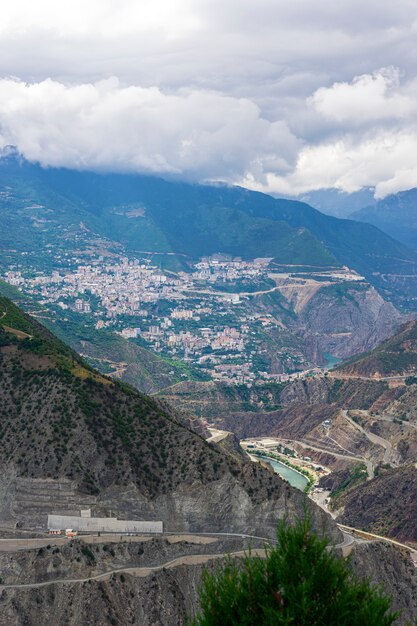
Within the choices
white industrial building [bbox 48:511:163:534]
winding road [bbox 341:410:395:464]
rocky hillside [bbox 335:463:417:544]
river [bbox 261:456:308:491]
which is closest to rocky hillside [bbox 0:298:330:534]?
white industrial building [bbox 48:511:163:534]

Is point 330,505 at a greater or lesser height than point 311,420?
greater

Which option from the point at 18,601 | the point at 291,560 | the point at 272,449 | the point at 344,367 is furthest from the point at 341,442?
the point at 291,560

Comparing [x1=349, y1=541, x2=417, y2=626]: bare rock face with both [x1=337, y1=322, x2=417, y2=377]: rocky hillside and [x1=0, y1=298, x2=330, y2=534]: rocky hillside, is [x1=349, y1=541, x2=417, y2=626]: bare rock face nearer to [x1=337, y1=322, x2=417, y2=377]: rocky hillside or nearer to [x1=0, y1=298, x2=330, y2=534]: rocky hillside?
[x1=0, y1=298, x2=330, y2=534]: rocky hillside

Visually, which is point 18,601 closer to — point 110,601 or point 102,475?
point 110,601

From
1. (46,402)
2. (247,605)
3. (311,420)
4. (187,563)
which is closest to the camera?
(247,605)

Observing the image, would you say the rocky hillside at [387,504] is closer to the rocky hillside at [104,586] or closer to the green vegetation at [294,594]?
the rocky hillside at [104,586]

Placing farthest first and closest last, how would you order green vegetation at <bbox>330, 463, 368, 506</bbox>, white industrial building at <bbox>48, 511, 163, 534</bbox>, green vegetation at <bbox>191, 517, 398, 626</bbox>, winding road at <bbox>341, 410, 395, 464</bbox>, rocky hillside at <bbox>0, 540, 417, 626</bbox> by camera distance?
winding road at <bbox>341, 410, 395, 464</bbox> < green vegetation at <bbox>330, 463, 368, 506</bbox> < white industrial building at <bbox>48, 511, 163, 534</bbox> < rocky hillside at <bbox>0, 540, 417, 626</bbox> < green vegetation at <bbox>191, 517, 398, 626</bbox>

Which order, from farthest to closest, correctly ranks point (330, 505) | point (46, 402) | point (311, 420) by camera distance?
point (311, 420) → point (330, 505) → point (46, 402)
